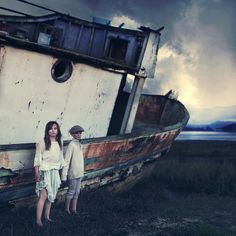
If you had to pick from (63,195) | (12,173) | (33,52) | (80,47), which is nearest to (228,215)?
(63,195)

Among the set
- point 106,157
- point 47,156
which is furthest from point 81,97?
point 47,156

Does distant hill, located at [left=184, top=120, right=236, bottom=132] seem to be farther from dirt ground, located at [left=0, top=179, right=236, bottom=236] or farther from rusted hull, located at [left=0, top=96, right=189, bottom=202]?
dirt ground, located at [left=0, top=179, right=236, bottom=236]

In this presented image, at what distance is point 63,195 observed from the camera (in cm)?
700

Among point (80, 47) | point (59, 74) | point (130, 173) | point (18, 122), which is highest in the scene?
point (80, 47)

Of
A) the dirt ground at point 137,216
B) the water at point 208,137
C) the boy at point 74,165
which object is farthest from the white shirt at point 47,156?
the water at point 208,137

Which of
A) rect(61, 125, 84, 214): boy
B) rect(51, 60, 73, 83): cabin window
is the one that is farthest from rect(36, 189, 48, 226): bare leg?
rect(51, 60, 73, 83): cabin window

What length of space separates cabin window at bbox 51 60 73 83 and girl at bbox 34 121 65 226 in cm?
127

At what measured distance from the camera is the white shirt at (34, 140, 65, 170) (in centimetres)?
560

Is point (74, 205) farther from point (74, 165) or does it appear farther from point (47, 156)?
point (47, 156)

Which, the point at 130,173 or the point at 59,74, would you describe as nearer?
the point at 59,74

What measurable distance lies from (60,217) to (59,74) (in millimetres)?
2454

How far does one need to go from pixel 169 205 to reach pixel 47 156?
3.78 meters

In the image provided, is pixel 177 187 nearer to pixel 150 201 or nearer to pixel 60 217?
pixel 150 201

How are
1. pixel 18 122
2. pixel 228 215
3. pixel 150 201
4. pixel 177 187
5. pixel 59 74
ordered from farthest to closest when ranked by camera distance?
1. pixel 177 187
2. pixel 150 201
3. pixel 228 215
4. pixel 59 74
5. pixel 18 122
